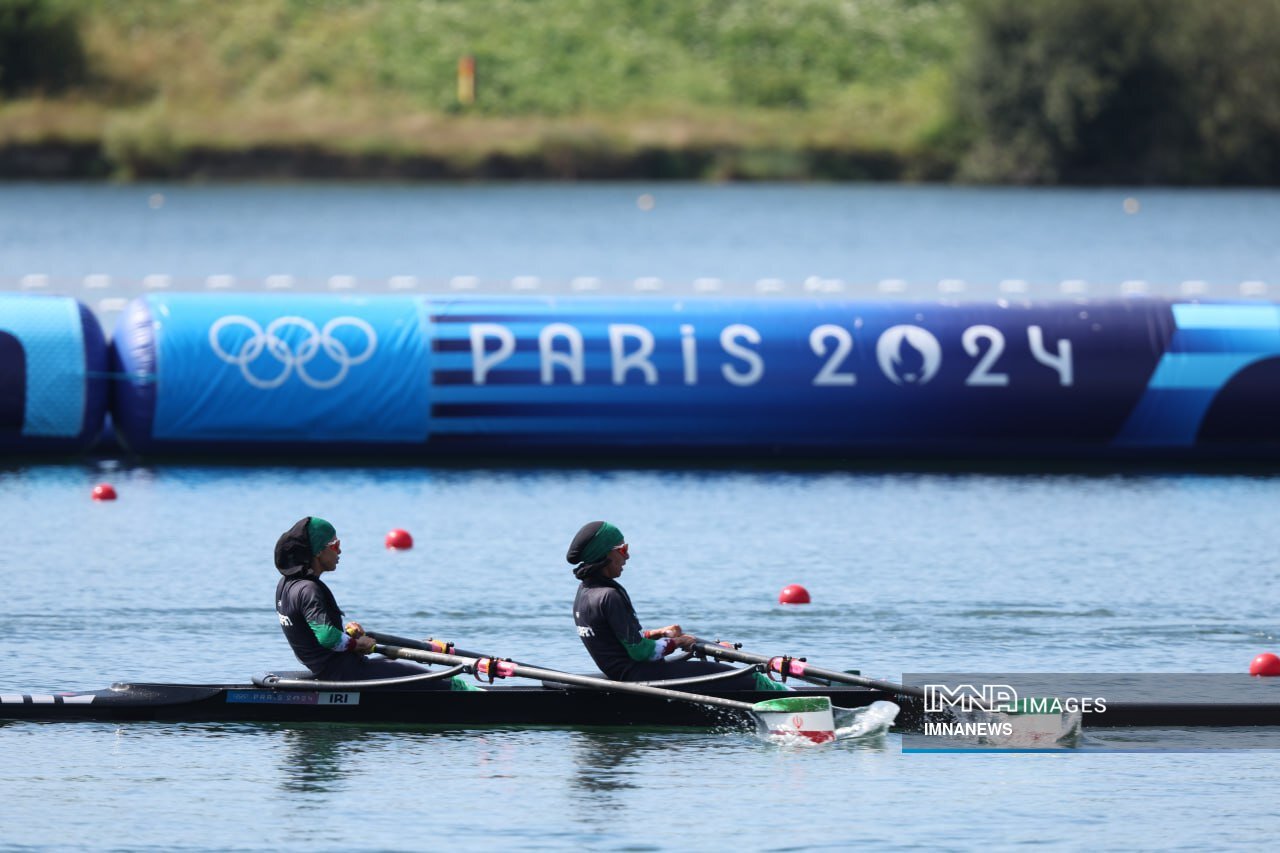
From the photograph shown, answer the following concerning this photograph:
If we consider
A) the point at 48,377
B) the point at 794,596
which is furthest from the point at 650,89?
the point at 794,596

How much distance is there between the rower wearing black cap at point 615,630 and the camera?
14523 mm

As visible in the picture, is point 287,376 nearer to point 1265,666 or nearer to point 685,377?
point 685,377

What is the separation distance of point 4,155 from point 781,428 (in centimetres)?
6478

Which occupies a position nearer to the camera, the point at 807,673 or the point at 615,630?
the point at 615,630

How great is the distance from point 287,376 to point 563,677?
11409 mm

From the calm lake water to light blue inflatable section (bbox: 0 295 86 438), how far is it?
669mm

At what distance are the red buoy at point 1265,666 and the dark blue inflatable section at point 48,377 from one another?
1405cm

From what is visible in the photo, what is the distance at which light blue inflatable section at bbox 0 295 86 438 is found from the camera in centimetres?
2477

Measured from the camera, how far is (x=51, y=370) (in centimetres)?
2475

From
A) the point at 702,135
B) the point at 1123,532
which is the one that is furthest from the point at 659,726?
the point at 702,135

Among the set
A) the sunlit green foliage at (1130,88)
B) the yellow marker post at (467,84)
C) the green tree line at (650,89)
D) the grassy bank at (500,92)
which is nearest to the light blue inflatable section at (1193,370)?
the sunlit green foliage at (1130,88)

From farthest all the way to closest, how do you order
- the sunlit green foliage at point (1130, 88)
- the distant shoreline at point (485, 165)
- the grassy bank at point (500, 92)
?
the grassy bank at point (500, 92)
the distant shoreline at point (485, 165)
the sunlit green foliage at point (1130, 88)

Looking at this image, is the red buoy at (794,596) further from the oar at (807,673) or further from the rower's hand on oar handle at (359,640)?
the rower's hand on oar handle at (359,640)

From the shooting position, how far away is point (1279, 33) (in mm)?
82375
